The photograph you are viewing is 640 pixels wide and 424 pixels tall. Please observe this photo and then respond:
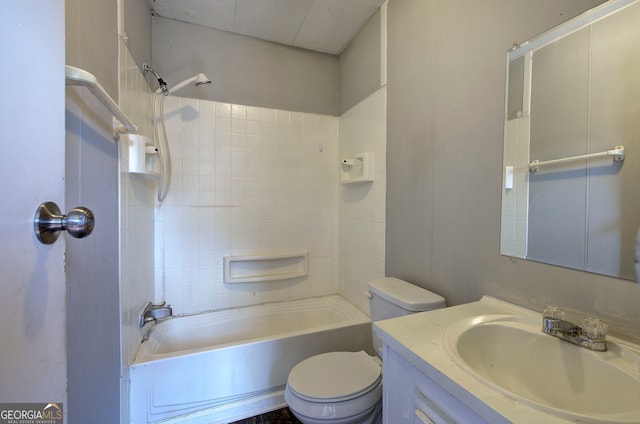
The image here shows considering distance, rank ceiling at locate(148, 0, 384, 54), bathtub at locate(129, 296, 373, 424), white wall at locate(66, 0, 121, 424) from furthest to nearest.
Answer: ceiling at locate(148, 0, 384, 54)
bathtub at locate(129, 296, 373, 424)
white wall at locate(66, 0, 121, 424)

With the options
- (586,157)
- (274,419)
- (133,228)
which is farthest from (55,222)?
(274,419)

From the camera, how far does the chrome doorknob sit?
438 mm

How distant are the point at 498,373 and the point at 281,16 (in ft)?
7.30

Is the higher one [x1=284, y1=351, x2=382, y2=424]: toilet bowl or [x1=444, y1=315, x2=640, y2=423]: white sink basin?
[x1=444, y1=315, x2=640, y2=423]: white sink basin

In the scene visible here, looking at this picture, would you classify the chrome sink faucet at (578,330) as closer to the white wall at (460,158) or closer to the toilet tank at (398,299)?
the white wall at (460,158)

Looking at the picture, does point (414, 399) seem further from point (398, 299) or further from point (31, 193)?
point (31, 193)

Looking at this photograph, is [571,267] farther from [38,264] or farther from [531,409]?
[38,264]

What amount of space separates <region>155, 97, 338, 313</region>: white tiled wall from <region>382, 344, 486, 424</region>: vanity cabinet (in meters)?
1.49

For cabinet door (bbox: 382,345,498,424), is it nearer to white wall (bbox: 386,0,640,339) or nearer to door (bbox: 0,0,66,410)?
white wall (bbox: 386,0,640,339)

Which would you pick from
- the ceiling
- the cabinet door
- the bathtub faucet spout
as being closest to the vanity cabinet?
the cabinet door

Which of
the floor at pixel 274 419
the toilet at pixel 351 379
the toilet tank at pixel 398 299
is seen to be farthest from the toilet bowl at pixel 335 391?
the floor at pixel 274 419

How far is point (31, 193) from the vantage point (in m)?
0.43

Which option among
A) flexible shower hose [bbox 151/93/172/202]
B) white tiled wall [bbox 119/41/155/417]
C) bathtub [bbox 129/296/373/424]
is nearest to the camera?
white tiled wall [bbox 119/41/155/417]

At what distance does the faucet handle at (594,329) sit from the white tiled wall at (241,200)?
176 cm
